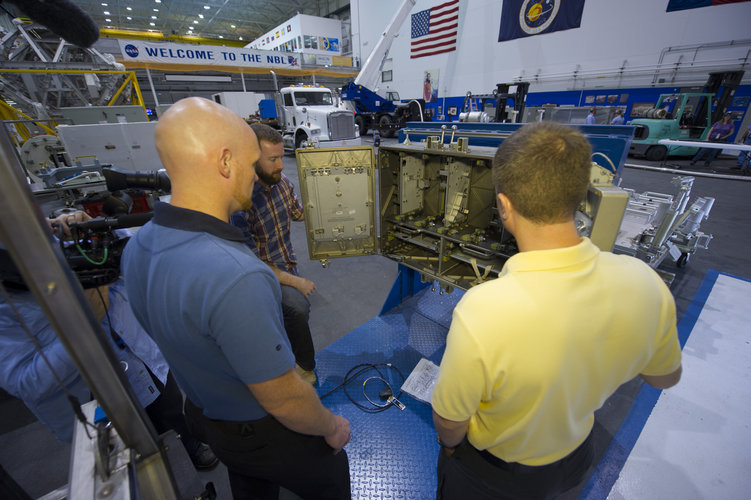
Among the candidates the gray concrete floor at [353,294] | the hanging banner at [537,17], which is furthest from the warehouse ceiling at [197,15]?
the gray concrete floor at [353,294]

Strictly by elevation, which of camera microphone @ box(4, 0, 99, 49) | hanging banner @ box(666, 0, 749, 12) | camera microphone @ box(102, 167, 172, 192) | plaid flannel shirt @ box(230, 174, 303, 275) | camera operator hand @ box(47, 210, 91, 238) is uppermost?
hanging banner @ box(666, 0, 749, 12)

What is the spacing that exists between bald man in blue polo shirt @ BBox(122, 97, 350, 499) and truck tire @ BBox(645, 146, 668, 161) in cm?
1353

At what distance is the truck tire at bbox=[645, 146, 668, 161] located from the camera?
31.9 feet

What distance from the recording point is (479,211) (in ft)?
8.41

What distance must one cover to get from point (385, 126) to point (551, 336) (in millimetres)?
15167

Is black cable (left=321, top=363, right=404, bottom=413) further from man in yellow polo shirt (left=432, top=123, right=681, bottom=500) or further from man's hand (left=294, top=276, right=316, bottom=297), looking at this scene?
man in yellow polo shirt (left=432, top=123, right=681, bottom=500)

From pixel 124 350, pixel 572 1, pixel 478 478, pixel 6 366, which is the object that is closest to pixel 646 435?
pixel 478 478

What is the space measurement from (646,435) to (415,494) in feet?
5.77

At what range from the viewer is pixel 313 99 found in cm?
1140

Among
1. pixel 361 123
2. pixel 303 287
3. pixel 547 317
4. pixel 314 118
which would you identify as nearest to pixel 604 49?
pixel 361 123

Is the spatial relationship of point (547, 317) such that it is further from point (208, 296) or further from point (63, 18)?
point (63, 18)

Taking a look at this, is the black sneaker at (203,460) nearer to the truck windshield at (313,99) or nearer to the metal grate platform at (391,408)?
the metal grate platform at (391,408)

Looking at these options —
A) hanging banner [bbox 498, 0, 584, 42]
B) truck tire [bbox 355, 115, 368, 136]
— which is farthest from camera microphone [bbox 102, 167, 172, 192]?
hanging banner [bbox 498, 0, 584, 42]

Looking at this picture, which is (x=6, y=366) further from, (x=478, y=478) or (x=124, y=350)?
(x=478, y=478)
